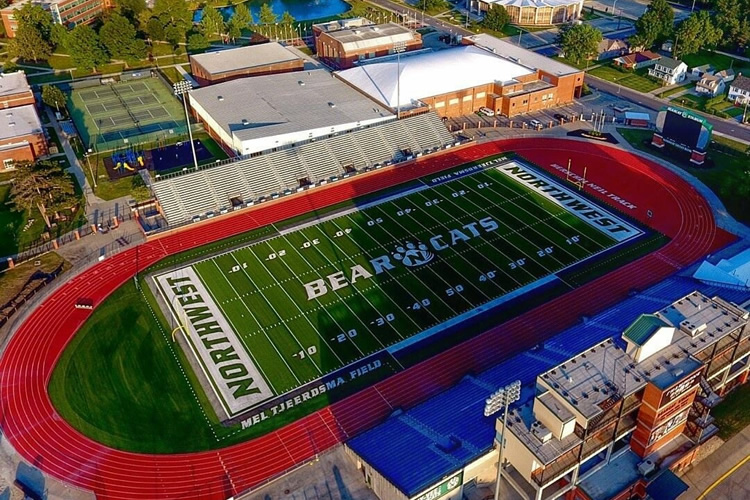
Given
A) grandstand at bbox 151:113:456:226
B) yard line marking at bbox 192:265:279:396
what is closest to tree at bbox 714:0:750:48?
grandstand at bbox 151:113:456:226

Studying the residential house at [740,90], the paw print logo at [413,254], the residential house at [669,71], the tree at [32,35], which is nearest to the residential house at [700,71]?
the residential house at [669,71]

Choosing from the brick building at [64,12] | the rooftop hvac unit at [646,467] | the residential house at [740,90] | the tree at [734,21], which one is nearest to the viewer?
the rooftop hvac unit at [646,467]

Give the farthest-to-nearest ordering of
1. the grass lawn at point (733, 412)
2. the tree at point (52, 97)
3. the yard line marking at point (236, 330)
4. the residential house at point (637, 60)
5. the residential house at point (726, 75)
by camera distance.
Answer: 1. the residential house at point (637, 60)
2. the residential house at point (726, 75)
3. the tree at point (52, 97)
4. the yard line marking at point (236, 330)
5. the grass lawn at point (733, 412)

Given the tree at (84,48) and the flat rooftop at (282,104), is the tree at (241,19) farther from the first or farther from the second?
the flat rooftop at (282,104)

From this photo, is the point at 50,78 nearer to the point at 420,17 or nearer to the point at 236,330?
the point at 420,17

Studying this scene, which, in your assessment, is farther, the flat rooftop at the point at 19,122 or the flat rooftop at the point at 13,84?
the flat rooftop at the point at 13,84

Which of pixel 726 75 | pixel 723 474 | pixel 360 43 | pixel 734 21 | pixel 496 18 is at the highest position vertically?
pixel 734 21

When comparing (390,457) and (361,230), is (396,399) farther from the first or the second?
(361,230)

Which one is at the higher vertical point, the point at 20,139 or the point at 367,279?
the point at 20,139

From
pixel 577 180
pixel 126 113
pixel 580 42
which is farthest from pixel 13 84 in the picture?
pixel 580 42
